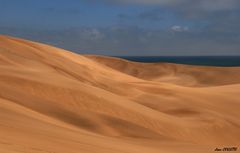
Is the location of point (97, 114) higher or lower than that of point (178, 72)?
lower

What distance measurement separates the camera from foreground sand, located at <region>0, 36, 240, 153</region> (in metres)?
9.02

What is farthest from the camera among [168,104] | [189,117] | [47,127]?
[168,104]

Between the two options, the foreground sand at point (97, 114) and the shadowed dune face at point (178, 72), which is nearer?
the foreground sand at point (97, 114)

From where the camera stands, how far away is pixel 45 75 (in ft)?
67.7

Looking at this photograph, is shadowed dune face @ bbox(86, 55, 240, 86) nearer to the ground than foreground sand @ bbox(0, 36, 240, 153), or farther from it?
farther from it

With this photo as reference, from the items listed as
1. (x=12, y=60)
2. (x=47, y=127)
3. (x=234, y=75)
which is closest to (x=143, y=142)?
(x=47, y=127)

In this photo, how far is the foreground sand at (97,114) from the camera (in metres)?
9.02

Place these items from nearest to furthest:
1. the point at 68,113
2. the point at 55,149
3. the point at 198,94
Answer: the point at 55,149, the point at 68,113, the point at 198,94

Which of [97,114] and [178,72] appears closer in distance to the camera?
[97,114]

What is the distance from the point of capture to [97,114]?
15.3 metres

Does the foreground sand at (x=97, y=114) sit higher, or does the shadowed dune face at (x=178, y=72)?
the shadowed dune face at (x=178, y=72)

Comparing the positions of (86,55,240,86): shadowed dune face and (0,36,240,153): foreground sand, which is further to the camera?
(86,55,240,86): shadowed dune face

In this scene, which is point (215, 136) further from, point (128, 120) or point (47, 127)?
point (47, 127)

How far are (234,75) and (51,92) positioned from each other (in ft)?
132
